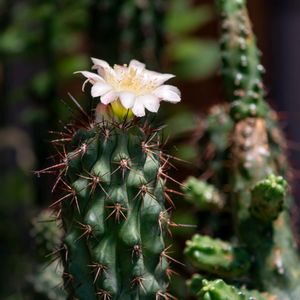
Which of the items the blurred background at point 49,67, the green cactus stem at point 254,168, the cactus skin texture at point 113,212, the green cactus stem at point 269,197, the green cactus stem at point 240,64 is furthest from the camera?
the blurred background at point 49,67

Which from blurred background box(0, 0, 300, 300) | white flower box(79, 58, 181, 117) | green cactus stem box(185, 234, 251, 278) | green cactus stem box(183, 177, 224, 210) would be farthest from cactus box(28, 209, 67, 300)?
white flower box(79, 58, 181, 117)

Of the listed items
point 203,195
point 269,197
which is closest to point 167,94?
point 269,197

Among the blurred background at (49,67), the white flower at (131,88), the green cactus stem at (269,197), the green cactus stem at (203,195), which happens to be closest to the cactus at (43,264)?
the blurred background at (49,67)

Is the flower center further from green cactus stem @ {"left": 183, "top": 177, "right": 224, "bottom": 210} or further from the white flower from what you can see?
green cactus stem @ {"left": 183, "top": 177, "right": 224, "bottom": 210}

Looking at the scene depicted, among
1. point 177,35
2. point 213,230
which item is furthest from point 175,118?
point 213,230

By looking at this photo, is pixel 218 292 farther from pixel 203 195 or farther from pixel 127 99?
pixel 203 195

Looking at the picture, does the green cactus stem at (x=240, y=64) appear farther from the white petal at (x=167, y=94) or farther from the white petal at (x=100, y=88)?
the white petal at (x=100, y=88)
